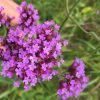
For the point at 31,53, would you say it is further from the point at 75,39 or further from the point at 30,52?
the point at 75,39

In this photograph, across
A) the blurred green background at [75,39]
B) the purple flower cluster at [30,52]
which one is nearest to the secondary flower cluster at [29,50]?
the purple flower cluster at [30,52]

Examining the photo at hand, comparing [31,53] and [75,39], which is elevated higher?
[75,39]

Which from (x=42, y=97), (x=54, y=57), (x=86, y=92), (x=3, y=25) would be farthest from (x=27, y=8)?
(x=86, y=92)

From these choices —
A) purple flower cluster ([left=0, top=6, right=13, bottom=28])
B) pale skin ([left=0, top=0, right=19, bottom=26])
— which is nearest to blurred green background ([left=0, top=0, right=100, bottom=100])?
pale skin ([left=0, top=0, right=19, bottom=26])

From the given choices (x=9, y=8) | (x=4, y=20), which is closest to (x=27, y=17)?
(x=4, y=20)

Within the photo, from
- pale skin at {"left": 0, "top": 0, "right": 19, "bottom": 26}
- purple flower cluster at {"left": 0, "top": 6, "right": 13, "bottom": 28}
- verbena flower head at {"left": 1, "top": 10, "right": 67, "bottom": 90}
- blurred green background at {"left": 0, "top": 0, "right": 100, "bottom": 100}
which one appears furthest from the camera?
blurred green background at {"left": 0, "top": 0, "right": 100, "bottom": 100}

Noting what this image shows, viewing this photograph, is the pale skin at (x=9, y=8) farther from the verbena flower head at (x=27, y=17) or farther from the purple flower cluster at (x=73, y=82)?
the purple flower cluster at (x=73, y=82)

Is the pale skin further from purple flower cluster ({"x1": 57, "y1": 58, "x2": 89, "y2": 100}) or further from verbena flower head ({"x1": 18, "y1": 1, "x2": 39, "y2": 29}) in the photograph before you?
purple flower cluster ({"x1": 57, "y1": 58, "x2": 89, "y2": 100})

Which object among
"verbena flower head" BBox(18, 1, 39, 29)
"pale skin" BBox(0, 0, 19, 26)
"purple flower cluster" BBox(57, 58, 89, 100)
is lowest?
"purple flower cluster" BBox(57, 58, 89, 100)
